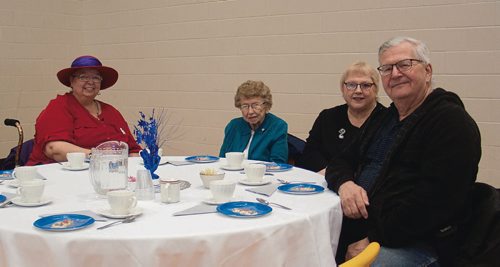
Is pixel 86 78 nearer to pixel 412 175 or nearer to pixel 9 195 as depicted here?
pixel 9 195

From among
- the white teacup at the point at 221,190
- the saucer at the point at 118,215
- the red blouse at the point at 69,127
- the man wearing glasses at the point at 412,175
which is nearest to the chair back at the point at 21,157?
the red blouse at the point at 69,127

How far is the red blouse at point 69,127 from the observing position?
3.16m

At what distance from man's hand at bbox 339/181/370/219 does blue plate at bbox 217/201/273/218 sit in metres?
0.39

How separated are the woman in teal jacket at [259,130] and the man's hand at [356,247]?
1.11m

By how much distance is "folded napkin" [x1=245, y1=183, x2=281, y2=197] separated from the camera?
1940 mm

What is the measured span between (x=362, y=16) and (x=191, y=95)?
5.34ft

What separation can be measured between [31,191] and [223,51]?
2.67m

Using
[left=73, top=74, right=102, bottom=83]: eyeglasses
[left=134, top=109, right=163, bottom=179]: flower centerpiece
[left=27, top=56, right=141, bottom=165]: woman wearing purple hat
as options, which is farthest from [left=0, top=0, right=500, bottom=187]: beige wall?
[left=134, top=109, right=163, bottom=179]: flower centerpiece

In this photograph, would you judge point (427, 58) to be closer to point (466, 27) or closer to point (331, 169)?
point (331, 169)

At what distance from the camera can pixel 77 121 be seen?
327cm

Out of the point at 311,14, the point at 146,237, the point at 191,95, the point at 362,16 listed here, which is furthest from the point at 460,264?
the point at 191,95

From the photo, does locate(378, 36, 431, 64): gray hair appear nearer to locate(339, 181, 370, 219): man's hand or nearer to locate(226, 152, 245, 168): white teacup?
locate(339, 181, 370, 219): man's hand

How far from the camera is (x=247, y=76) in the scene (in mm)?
4086

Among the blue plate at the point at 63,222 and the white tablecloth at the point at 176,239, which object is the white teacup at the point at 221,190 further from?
the blue plate at the point at 63,222
